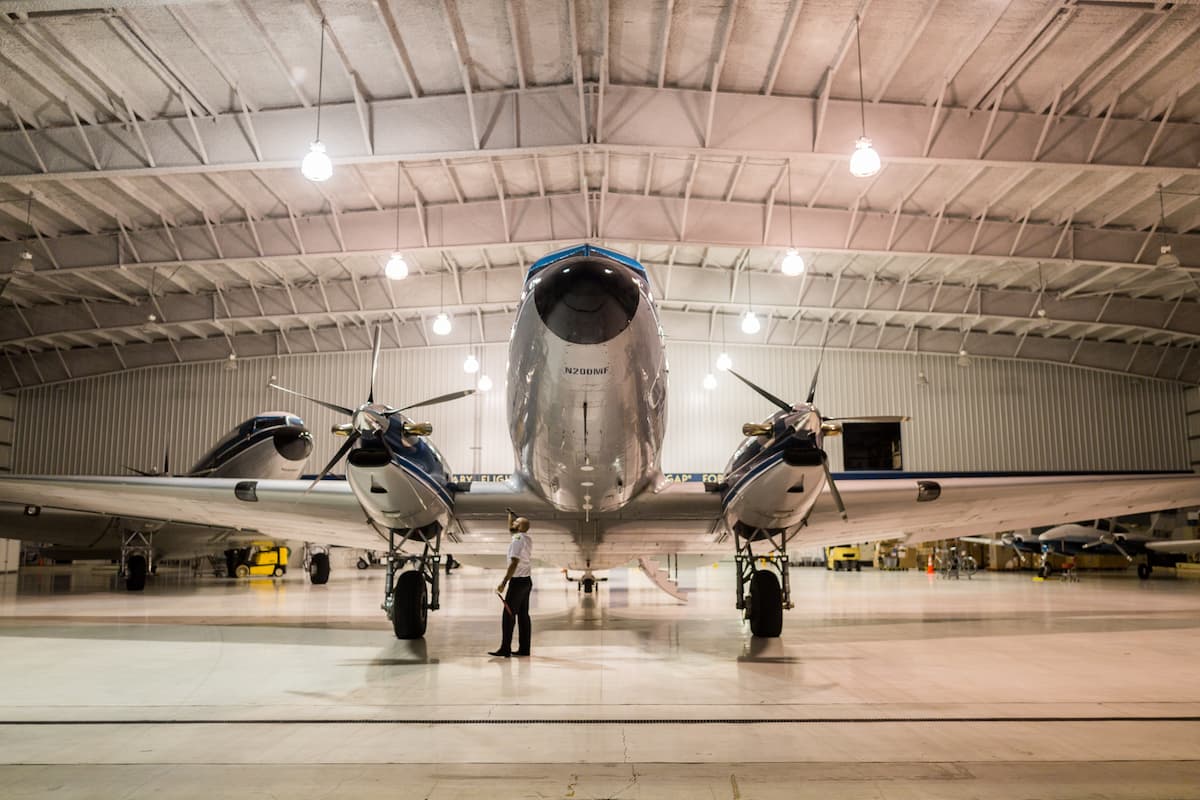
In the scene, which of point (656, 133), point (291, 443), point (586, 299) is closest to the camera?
point (586, 299)

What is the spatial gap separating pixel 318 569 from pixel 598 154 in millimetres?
15325

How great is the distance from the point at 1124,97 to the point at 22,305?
1353 inches

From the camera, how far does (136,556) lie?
2017cm

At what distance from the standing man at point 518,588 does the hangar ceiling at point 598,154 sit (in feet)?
29.5

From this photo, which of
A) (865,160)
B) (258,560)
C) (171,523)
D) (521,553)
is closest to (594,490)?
(521,553)

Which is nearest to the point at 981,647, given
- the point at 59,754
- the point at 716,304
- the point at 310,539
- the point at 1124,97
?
the point at 59,754

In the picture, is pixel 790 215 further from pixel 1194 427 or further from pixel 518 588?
pixel 1194 427

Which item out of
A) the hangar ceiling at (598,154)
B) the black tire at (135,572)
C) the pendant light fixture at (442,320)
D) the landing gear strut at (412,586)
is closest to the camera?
the landing gear strut at (412,586)

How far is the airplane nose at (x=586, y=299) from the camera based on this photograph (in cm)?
730

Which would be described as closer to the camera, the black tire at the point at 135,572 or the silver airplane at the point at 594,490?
the silver airplane at the point at 594,490

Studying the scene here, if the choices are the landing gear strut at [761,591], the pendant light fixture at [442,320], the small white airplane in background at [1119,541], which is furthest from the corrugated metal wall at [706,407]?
the landing gear strut at [761,591]

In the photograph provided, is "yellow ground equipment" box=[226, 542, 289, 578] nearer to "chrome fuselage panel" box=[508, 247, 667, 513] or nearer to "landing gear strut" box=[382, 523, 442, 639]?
"landing gear strut" box=[382, 523, 442, 639]

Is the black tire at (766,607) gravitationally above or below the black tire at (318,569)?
above

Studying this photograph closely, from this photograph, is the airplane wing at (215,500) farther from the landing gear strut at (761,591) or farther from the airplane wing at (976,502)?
the airplane wing at (976,502)
